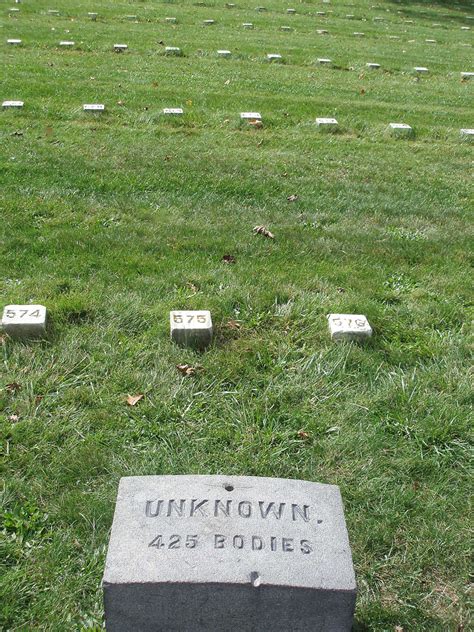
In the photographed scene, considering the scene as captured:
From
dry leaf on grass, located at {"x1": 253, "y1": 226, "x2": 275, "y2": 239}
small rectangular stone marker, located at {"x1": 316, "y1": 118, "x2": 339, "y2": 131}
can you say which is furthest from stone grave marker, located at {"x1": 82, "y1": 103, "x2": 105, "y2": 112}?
dry leaf on grass, located at {"x1": 253, "y1": 226, "x2": 275, "y2": 239}

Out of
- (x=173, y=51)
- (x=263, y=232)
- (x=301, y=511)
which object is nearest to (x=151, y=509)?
(x=301, y=511)

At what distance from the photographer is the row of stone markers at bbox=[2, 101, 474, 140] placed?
731 centimetres

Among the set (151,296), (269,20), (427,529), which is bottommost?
(427,529)

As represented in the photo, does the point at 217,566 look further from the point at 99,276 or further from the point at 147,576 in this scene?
the point at 99,276

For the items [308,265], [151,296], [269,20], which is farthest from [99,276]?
[269,20]

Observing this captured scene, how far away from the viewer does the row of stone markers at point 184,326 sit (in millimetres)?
3602

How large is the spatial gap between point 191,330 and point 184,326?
5 cm

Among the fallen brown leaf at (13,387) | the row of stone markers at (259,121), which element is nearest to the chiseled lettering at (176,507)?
the fallen brown leaf at (13,387)

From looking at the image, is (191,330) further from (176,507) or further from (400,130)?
(400,130)

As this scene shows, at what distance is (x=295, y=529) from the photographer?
2197 mm

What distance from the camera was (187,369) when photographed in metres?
3.51

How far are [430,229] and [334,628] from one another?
386 cm

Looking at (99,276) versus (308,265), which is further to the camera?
(308,265)

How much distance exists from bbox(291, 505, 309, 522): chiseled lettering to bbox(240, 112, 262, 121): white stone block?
19.2 feet
